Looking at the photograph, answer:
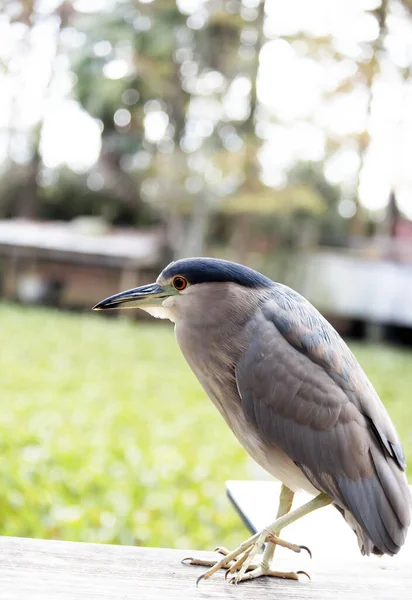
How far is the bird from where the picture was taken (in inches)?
34.4

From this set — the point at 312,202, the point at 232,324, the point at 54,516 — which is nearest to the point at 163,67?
the point at 312,202

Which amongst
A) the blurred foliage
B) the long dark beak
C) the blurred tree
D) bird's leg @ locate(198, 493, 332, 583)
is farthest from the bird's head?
the blurred tree

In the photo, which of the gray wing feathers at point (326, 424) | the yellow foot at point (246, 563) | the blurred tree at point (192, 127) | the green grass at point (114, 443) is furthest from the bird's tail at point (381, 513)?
the blurred tree at point (192, 127)

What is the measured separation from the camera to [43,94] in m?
8.41

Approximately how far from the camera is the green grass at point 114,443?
7.12 feet

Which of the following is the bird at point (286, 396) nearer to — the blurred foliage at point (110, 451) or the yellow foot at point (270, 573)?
the yellow foot at point (270, 573)

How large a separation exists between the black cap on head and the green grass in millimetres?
1347

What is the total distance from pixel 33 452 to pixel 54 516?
69cm

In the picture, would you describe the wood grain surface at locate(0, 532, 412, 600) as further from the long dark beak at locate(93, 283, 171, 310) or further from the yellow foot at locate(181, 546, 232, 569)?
the long dark beak at locate(93, 283, 171, 310)

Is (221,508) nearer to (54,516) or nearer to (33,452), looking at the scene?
(54,516)

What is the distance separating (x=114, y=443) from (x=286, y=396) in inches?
90.5

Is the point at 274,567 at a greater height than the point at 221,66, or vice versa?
the point at 221,66

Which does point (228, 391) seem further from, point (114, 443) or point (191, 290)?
point (114, 443)

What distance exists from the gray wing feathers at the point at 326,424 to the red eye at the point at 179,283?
10 cm
